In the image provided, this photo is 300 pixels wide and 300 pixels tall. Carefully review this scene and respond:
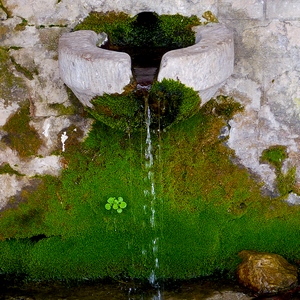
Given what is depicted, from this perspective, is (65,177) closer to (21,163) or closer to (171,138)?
(21,163)

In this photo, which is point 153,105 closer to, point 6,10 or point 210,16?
point 210,16

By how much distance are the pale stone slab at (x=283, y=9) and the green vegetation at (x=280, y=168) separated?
894 millimetres

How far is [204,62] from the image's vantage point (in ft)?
9.56

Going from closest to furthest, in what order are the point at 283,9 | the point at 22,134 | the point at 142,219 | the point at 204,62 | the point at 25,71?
the point at 204,62 < the point at 283,9 < the point at 25,71 < the point at 22,134 < the point at 142,219

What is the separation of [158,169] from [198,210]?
0.42m

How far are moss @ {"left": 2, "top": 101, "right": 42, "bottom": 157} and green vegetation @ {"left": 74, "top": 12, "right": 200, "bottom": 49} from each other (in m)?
0.72

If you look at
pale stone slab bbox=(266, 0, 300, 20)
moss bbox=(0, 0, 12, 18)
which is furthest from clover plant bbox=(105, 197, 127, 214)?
pale stone slab bbox=(266, 0, 300, 20)

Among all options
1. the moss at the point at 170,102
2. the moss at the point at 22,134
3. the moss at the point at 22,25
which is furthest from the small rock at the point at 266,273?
the moss at the point at 22,25

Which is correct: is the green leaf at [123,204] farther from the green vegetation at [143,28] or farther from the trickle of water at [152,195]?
the green vegetation at [143,28]

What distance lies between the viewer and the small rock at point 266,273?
3.46 m

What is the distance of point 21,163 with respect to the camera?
3.73m

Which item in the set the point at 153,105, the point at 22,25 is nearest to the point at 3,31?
the point at 22,25

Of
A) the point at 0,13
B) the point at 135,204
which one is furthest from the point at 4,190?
the point at 0,13

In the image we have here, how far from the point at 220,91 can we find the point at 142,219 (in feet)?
3.48
